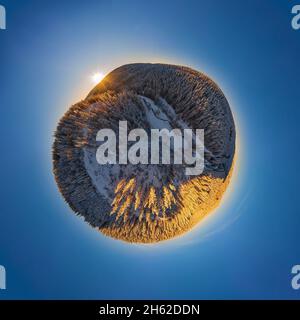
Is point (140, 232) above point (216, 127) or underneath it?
underneath

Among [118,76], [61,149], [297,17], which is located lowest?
[61,149]

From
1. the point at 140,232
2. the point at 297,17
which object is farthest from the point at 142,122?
the point at 297,17

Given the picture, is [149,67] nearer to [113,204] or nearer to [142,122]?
[142,122]

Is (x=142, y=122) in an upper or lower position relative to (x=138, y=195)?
upper

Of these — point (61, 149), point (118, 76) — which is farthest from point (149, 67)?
point (61, 149)

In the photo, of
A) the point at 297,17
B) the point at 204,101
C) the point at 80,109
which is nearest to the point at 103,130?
the point at 80,109

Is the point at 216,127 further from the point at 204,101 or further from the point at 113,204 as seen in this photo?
the point at 113,204
